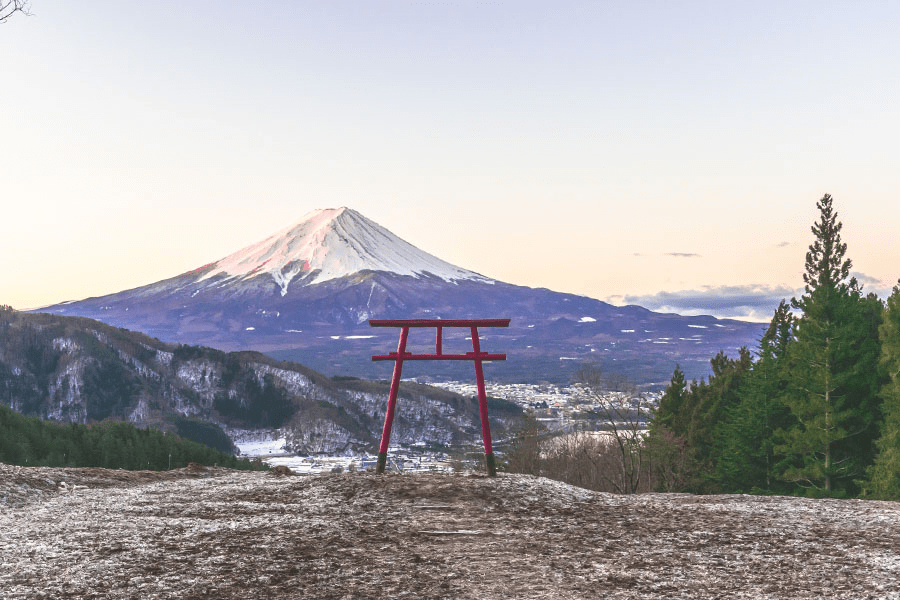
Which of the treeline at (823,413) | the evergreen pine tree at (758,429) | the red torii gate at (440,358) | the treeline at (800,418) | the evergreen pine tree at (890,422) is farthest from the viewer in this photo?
the evergreen pine tree at (758,429)

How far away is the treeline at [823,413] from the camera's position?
1325 inches

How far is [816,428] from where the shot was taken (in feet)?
123

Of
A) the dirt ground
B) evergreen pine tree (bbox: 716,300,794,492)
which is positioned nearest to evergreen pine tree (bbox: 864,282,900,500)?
evergreen pine tree (bbox: 716,300,794,492)

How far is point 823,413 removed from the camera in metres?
37.5

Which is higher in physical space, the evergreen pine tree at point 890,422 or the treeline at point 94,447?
the evergreen pine tree at point 890,422

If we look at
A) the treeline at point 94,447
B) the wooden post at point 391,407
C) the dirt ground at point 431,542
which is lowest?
the treeline at point 94,447

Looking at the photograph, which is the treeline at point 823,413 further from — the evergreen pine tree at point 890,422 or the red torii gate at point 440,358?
the red torii gate at point 440,358

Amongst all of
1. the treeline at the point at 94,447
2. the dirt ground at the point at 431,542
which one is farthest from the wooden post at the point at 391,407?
the treeline at the point at 94,447

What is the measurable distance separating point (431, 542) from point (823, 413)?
104 feet

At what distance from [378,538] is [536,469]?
1686 inches

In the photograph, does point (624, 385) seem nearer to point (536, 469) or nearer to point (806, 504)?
point (536, 469)

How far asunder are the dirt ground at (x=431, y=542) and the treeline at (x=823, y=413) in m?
20.3

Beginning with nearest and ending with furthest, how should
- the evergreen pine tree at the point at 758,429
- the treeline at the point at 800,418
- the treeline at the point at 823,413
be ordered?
the treeline at the point at 823,413, the treeline at the point at 800,418, the evergreen pine tree at the point at 758,429

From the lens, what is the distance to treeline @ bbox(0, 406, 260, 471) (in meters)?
96.3
